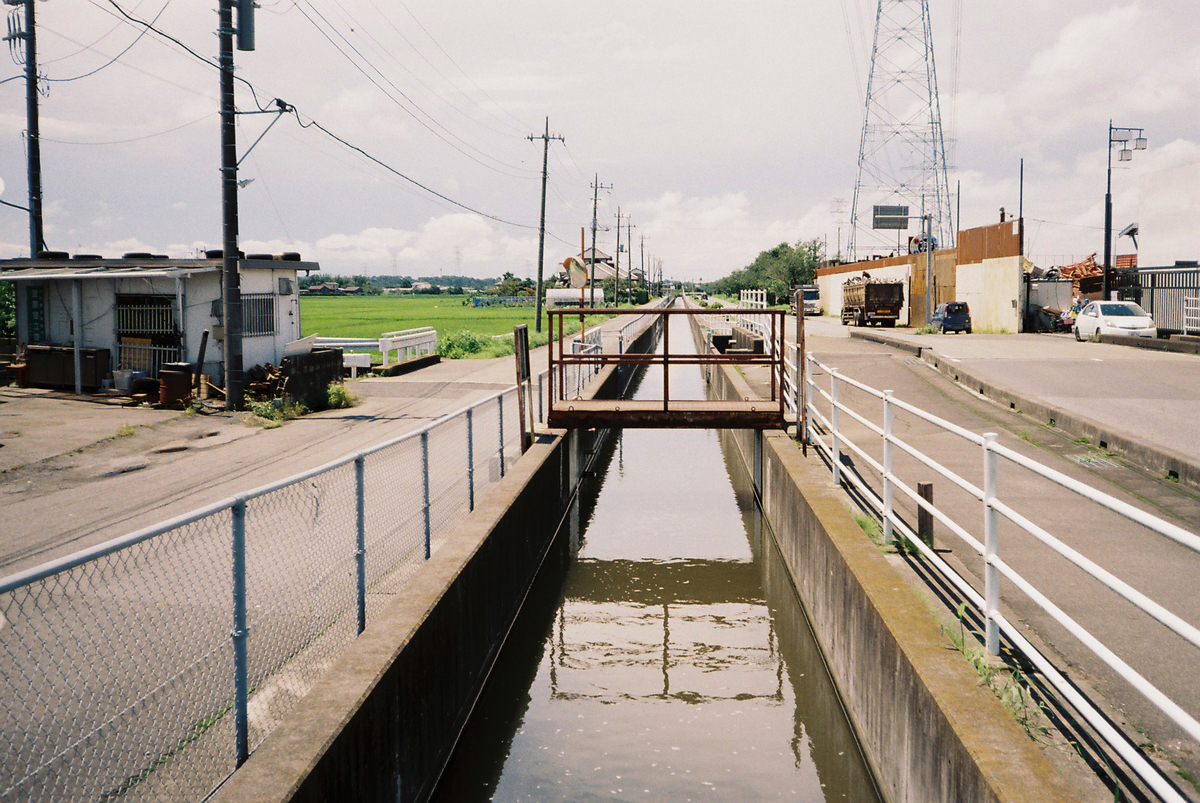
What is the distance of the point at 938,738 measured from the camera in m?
4.57

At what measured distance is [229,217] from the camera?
63.4 feet

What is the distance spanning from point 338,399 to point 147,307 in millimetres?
4761

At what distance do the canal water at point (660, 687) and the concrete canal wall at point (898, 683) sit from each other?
1.25ft

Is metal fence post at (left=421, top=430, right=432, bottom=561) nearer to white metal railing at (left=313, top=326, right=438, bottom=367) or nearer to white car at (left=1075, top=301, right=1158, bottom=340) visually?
white metal railing at (left=313, top=326, right=438, bottom=367)

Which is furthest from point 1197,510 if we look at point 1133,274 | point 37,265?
point 1133,274

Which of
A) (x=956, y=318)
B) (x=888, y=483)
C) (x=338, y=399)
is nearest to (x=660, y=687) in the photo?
(x=888, y=483)

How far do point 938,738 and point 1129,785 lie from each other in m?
0.91

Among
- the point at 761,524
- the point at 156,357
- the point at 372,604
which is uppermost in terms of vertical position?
the point at 156,357

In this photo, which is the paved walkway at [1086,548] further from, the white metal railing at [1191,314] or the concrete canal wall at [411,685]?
the white metal railing at [1191,314]

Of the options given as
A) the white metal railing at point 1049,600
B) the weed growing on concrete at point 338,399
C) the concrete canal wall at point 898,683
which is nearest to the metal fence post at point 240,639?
the concrete canal wall at point 898,683

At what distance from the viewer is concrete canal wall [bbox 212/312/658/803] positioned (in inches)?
163

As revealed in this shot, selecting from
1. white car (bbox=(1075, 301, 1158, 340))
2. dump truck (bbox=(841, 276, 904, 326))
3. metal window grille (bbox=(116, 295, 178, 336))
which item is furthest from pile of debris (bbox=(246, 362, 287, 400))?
Answer: dump truck (bbox=(841, 276, 904, 326))

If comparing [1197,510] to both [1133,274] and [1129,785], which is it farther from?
[1133,274]

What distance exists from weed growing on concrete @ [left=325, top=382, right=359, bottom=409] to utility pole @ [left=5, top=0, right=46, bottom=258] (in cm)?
1245
